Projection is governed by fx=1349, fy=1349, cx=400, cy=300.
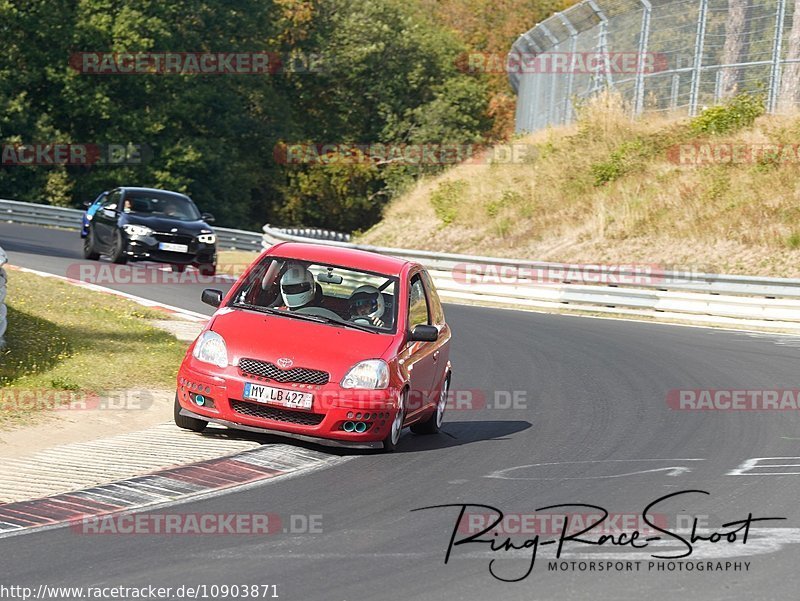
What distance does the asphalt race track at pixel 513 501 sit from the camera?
6.59 meters

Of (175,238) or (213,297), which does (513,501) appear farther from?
(175,238)

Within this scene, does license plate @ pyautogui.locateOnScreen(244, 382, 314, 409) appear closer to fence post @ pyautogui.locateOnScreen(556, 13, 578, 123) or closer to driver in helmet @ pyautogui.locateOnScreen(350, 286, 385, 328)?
driver in helmet @ pyautogui.locateOnScreen(350, 286, 385, 328)

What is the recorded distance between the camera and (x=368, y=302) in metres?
11.3

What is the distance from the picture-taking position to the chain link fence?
103 ft

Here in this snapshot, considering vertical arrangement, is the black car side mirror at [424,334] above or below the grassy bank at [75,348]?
above

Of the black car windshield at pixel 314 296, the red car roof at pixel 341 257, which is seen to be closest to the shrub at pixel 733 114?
the red car roof at pixel 341 257

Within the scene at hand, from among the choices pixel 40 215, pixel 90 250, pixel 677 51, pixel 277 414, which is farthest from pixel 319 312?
pixel 40 215

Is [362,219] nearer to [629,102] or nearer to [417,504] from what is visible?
[629,102]

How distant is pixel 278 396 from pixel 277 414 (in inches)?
7.2

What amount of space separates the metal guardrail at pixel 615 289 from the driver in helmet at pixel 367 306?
14.5 m

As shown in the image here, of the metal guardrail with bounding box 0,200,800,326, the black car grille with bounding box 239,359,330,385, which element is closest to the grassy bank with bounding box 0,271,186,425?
the black car grille with bounding box 239,359,330,385

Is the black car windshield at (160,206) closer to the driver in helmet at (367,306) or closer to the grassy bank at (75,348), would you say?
the grassy bank at (75,348)

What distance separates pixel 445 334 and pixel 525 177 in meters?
26.6

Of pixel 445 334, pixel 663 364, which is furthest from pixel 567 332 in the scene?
pixel 445 334
